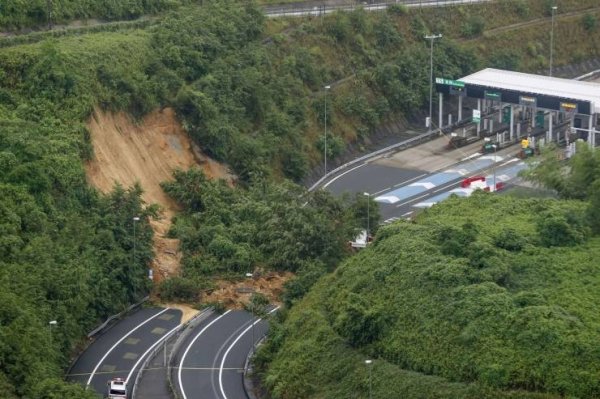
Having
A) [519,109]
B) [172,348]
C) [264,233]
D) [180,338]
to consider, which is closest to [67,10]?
[264,233]

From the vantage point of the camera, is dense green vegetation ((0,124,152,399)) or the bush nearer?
dense green vegetation ((0,124,152,399))

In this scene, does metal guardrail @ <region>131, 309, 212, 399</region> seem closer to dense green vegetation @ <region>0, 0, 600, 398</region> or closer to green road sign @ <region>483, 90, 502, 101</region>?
dense green vegetation @ <region>0, 0, 600, 398</region>

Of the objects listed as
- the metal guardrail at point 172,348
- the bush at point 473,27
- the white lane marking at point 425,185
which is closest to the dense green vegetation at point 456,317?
the metal guardrail at point 172,348

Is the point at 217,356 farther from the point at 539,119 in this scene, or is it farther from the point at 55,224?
the point at 539,119

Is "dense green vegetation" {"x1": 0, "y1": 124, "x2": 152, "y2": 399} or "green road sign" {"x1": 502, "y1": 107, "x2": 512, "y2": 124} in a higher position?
"dense green vegetation" {"x1": 0, "y1": 124, "x2": 152, "y2": 399}

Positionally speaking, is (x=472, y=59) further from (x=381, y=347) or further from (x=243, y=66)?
(x=381, y=347)

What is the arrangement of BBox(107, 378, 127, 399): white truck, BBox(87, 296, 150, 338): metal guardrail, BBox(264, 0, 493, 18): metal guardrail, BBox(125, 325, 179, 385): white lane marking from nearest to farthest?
1. BBox(107, 378, 127, 399): white truck
2. BBox(125, 325, 179, 385): white lane marking
3. BBox(87, 296, 150, 338): metal guardrail
4. BBox(264, 0, 493, 18): metal guardrail

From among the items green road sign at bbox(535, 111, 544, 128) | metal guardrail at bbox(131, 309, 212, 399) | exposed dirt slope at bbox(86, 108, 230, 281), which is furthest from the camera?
green road sign at bbox(535, 111, 544, 128)

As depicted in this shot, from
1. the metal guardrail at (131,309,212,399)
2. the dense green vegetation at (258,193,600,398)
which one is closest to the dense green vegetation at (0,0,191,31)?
the metal guardrail at (131,309,212,399)
